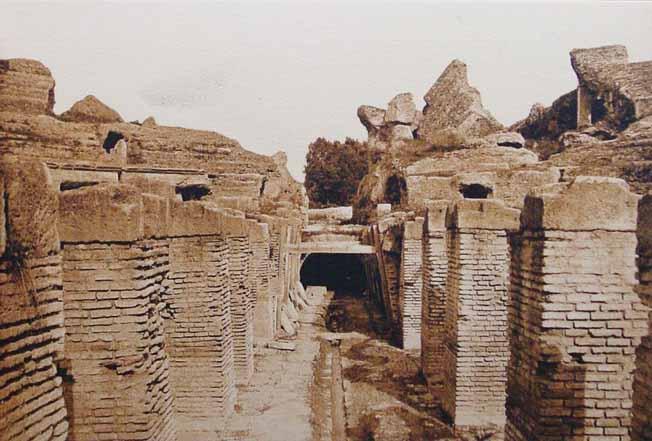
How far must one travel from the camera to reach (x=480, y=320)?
623cm

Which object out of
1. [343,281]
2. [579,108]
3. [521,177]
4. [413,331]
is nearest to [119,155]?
[343,281]

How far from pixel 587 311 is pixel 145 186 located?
458 cm

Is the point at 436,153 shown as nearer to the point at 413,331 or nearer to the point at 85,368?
the point at 413,331

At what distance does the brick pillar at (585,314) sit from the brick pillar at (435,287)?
4.55 metres

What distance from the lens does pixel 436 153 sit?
2256 centimetres

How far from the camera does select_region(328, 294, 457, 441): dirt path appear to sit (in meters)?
6.67

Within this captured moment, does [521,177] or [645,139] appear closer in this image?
[645,139]

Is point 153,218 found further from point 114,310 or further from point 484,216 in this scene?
point 484,216

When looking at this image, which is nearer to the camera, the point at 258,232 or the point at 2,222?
the point at 2,222

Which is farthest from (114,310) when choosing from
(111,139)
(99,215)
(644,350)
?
(111,139)

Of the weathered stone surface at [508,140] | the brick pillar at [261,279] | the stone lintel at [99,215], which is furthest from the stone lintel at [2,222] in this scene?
the weathered stone surface at [508,140]

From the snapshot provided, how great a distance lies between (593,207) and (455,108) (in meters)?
31.6

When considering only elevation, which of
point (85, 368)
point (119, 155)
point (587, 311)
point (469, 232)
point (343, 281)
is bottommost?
point (343, 281)

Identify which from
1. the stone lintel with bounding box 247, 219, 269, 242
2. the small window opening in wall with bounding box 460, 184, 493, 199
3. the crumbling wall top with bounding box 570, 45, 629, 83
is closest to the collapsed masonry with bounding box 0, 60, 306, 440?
the stone lintel with bounding box 247, 219, 269, 242
